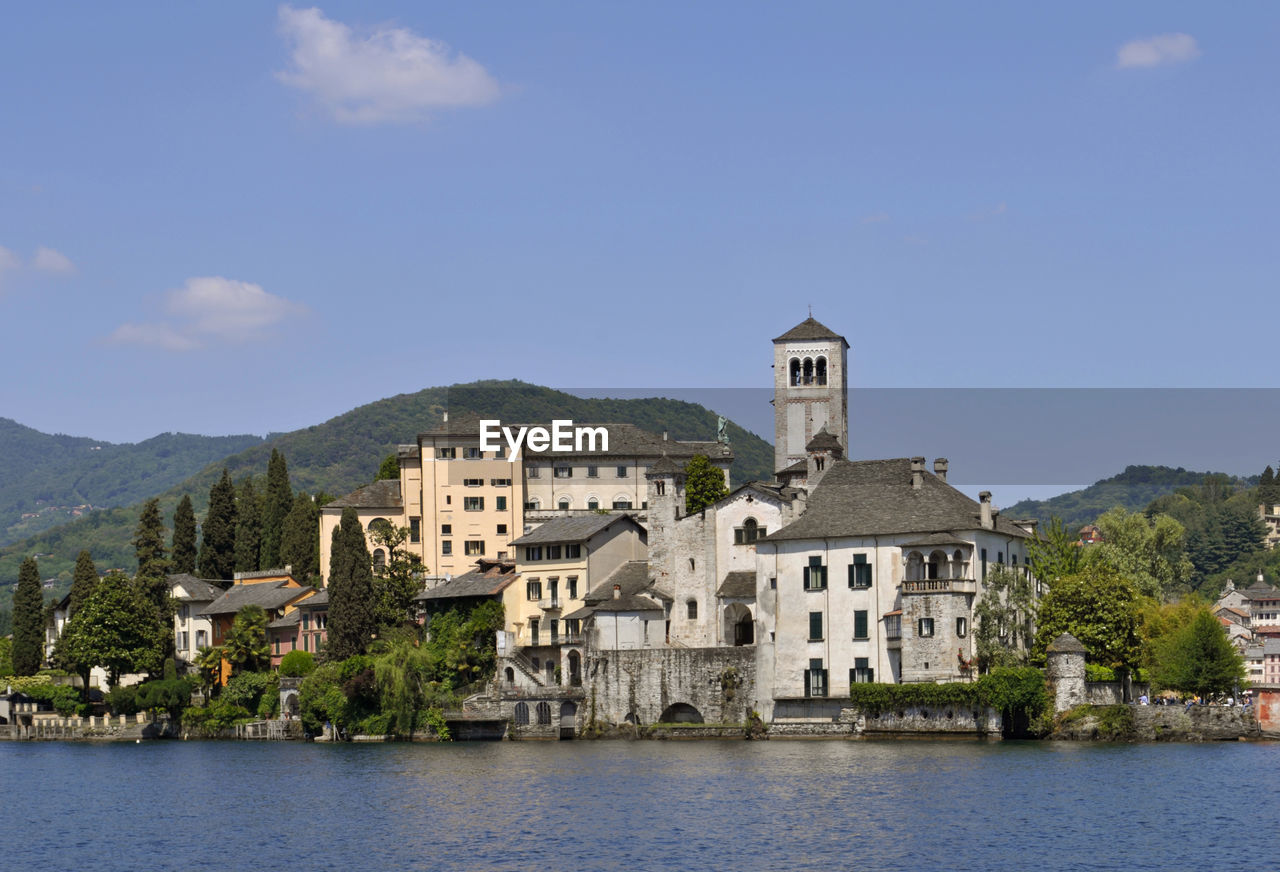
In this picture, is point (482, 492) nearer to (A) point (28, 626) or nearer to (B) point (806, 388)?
(B) point (806, 388)

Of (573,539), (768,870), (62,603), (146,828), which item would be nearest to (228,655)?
(573,539)

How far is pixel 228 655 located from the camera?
376 feet

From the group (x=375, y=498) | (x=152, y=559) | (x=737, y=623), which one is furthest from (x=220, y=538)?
(x=737, y=623)

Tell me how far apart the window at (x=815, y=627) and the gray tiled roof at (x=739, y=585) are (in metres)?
5.92

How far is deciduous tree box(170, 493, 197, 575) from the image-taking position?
449ft

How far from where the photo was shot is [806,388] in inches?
4734

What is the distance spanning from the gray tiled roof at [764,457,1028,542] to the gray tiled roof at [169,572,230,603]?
52908 mm

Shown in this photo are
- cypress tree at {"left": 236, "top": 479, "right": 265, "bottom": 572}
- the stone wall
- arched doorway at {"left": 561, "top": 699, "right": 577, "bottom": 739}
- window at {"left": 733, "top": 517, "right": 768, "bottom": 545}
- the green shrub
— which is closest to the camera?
the stone wall

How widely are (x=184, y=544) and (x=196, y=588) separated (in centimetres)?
1139

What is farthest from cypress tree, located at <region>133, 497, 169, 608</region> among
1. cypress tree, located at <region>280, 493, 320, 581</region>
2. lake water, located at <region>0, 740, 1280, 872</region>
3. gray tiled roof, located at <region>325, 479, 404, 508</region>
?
lake water, located at <region>0, 740, 1280, 872</region>

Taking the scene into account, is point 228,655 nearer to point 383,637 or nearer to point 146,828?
point 383,637

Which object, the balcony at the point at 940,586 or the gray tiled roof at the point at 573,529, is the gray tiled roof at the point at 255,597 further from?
the balcony at the point at 940,586

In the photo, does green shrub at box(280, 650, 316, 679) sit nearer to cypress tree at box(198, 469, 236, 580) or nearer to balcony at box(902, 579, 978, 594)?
cypress tree at box(198, 469, 236, 580)

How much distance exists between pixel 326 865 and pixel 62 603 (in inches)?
4189
